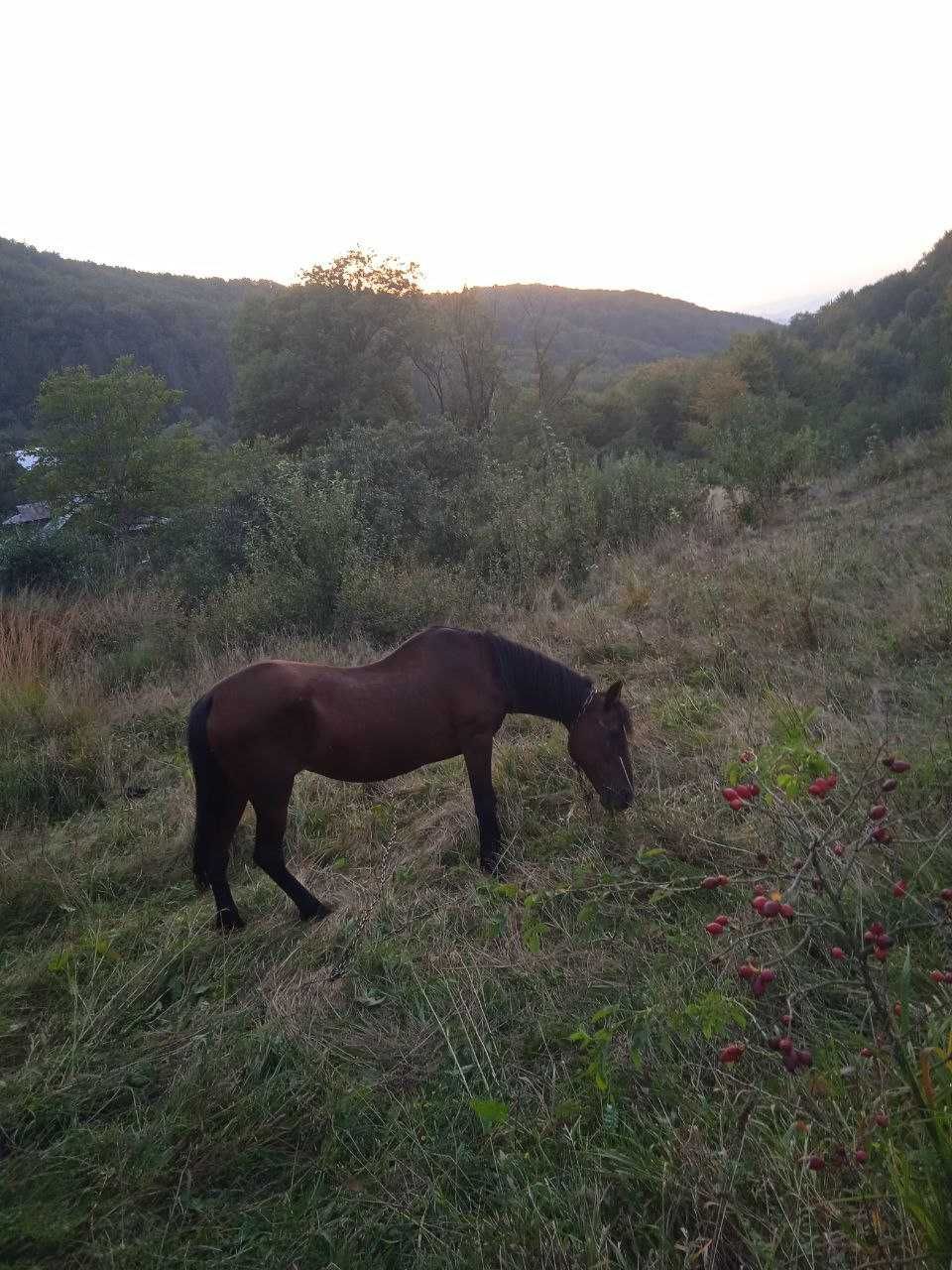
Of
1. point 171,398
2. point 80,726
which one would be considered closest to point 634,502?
point 80,726

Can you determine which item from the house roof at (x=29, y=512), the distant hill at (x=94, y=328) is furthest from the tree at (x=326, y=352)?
the distant hill at (x=94, y=328)

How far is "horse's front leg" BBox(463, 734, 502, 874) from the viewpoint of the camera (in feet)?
12.8

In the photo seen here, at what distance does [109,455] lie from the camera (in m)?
23.9

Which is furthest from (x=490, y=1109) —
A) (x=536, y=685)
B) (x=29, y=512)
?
(x=29, y=512)

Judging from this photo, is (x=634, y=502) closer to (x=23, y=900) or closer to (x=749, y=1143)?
(x=23, y=900)

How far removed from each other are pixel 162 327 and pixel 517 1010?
65230 mm

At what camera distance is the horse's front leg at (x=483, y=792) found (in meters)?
3.91

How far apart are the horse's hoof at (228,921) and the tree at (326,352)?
22898 mm

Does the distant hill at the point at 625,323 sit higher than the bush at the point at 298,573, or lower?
higher

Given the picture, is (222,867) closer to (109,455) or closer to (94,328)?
(109,455)

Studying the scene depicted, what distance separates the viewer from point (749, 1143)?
5.97 feet

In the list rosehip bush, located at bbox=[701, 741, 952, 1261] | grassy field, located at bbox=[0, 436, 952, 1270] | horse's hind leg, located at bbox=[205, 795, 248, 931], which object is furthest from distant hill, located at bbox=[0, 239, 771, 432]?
rosehip bush, located at bbox=[701, 741, 952, 1261]

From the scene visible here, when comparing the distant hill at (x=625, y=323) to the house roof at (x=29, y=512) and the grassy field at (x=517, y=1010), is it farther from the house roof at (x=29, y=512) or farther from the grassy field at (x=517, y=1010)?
the grassy field at (x=517, y=1010)

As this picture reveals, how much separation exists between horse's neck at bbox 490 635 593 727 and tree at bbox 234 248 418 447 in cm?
2228
